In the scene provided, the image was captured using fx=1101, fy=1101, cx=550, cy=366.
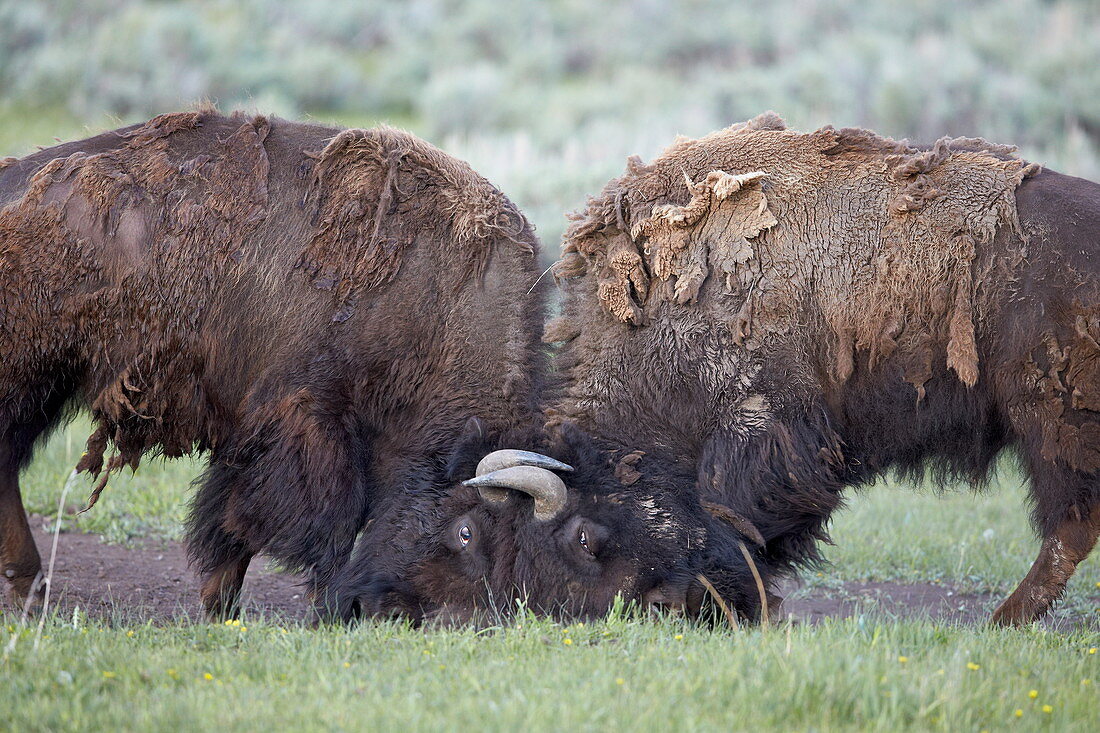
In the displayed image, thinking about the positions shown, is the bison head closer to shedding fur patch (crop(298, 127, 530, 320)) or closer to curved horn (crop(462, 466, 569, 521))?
curved horn (crop(462, 466, 569, 521))

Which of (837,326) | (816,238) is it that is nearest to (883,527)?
(837,326)

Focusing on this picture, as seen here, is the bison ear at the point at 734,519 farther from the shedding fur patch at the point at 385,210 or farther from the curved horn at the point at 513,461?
the shedding fur patch at the point at 385,210

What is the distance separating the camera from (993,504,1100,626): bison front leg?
5.12m

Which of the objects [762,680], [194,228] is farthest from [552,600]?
[194,228]

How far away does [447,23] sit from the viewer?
23438mm

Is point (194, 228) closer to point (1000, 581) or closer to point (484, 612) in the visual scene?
point (484, 612)

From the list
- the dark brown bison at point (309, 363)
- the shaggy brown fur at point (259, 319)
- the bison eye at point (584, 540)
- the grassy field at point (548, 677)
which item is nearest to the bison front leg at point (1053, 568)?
the grassy field at point (548, 677)

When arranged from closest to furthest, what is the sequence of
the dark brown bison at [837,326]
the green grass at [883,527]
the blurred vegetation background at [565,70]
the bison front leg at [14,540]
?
1. the dark brown bison at [837,326]
2. the bison front leg at [14,540]
3. the green grass at [883,527]
4. the blurred vegetation background at [565,70]

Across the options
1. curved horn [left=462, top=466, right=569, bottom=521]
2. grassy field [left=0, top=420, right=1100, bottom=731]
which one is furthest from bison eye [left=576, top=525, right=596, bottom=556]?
grassy field [left=0, top=420, right=1100, bottom=731]

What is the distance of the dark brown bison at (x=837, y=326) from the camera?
5.04m

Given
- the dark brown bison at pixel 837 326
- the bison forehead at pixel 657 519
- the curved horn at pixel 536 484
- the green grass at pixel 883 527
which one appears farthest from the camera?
the green grass at pixel 883 527

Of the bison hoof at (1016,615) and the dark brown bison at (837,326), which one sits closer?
the dark brown bison at (837,326)

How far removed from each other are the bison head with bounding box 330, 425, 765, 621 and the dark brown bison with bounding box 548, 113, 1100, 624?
17 centimetres

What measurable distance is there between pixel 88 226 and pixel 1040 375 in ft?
14.7
